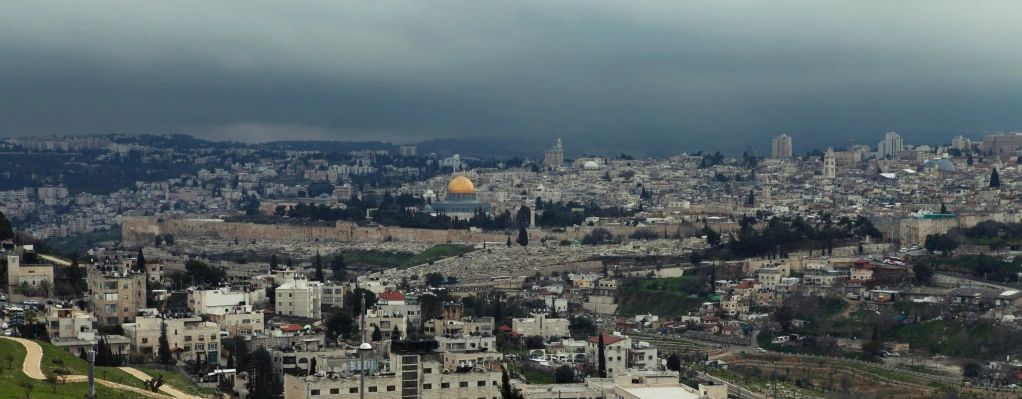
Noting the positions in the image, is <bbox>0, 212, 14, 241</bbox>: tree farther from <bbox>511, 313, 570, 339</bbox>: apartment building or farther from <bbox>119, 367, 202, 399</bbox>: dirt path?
<bbox>119, 367, 202, 399</bbox>: dirt path

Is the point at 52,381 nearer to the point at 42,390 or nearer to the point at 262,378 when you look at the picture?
the point at 42,390

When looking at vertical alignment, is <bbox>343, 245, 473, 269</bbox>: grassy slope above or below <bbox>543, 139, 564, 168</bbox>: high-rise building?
below

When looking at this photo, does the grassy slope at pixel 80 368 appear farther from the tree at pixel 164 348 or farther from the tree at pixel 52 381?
the tree at pixel 164 348

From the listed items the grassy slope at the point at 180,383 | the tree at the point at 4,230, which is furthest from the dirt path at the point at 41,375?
the tree at the point at 4,230

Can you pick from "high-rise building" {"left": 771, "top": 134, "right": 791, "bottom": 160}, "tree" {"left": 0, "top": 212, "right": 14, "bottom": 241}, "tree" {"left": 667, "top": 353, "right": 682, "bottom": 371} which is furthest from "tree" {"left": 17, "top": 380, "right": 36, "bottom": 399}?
"high-rise building" {"left": 771, "top": 134, "right": 791, "bottom": 160}

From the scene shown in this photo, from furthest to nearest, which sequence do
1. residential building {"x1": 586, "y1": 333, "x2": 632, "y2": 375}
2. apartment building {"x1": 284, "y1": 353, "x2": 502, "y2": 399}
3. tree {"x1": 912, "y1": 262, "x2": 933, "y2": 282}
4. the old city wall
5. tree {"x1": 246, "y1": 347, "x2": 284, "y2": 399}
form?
the old city wall
tree {"x1": 912, "y1": 262, "x2": 933, "y2": 282}
residential building {"x1": 586, "y1": 333, "x2": 632, "y2": 375}
tree {"x1": 246, "y1": 347, "x2": 284, "y2": 399}
apartment building {"x1": 284, "y1": 353, "x2": 502, "y2": 399}

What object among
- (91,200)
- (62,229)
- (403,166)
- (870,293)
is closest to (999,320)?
(870,293)

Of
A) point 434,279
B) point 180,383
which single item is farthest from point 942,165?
point 180,383
